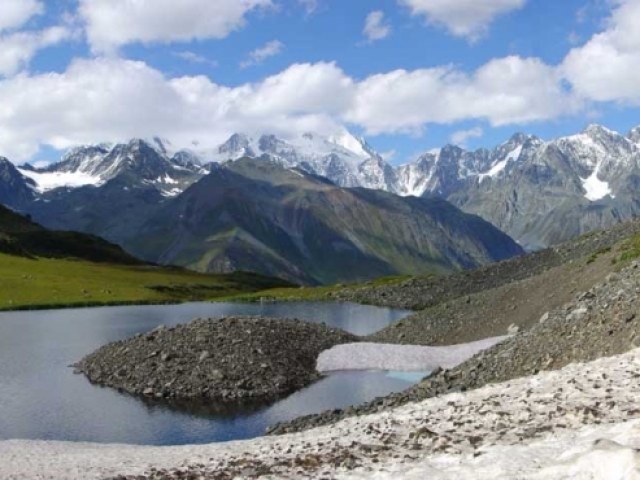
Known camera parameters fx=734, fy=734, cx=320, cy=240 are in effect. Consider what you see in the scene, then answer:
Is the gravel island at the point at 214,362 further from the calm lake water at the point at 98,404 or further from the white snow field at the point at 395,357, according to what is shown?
the calm lake water at the point at 98,404

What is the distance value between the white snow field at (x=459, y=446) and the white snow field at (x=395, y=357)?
29.7 meters

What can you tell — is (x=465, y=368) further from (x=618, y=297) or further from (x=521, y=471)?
(x=521, y=471)

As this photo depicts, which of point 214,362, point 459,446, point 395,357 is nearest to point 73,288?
point 214,362

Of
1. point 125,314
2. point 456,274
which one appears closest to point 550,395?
point 125,314

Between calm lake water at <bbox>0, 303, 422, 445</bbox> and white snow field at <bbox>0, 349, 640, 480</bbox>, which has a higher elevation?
white snow field at <bbox>0, 349, 640, 480</bbox>

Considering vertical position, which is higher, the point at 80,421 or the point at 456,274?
the point at 456,274

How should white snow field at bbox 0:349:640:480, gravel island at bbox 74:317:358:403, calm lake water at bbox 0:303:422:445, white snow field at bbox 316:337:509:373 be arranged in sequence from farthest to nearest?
white snow field at bbox 316:337:509:373
gravel island at bbox 74:317:358:403
calm lake water at bbox 0:303:422:445
white snow field at bbox 0:349:640:480

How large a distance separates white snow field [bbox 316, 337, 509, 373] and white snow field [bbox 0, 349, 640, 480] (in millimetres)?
29674

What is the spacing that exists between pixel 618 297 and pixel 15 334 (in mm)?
76974

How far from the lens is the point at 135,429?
48.4 meters

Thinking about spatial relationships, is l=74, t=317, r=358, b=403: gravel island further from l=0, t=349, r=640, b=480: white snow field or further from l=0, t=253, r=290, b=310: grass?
l=0, t=253, r=290, b=310: grass

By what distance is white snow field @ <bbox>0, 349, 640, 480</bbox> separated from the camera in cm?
1908

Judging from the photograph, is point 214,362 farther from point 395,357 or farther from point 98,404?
point 395,357

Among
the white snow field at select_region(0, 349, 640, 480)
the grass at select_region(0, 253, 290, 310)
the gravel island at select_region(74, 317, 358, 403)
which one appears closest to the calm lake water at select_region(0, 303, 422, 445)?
the gravel island at select_region(74, 317, 358, 403)
